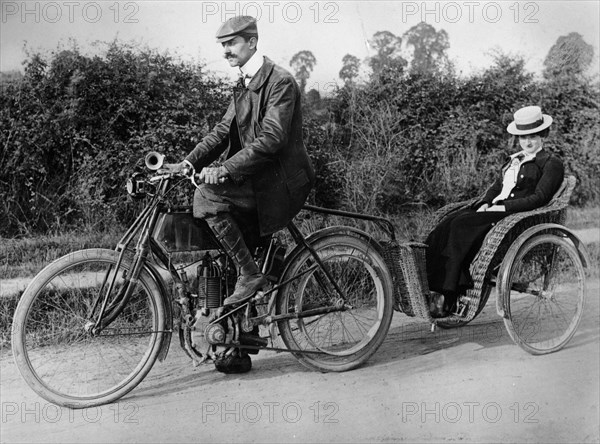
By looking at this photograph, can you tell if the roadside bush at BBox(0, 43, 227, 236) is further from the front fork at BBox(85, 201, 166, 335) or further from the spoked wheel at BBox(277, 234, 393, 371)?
the front fork at BBox(85, 201, 166, 335)

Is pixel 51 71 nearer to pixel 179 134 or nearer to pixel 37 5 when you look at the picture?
pixel 179 134

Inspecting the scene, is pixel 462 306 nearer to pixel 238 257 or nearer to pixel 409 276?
pixel 409 276

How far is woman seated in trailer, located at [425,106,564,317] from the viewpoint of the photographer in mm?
4414

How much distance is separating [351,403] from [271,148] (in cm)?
144

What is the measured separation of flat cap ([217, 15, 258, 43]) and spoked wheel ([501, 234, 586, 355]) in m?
2.23

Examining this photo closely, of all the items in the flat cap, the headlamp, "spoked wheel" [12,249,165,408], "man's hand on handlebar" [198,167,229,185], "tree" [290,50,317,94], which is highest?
"tree" [290,50,317,94]

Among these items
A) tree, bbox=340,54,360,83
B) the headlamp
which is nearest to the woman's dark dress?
the headlamp

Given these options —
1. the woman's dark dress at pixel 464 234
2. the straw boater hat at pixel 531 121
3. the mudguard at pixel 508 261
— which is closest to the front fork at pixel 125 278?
the woman's dark dress at pixel 464 234

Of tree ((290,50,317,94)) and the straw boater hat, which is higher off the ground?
tree ((290,50,317,94))

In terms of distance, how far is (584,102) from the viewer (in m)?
8.52

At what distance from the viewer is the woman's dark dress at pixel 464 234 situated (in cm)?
440

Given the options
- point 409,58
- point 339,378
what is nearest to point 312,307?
point 339,378

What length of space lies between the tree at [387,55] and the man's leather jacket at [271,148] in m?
3.54

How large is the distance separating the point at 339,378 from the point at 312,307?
0.45 metres
